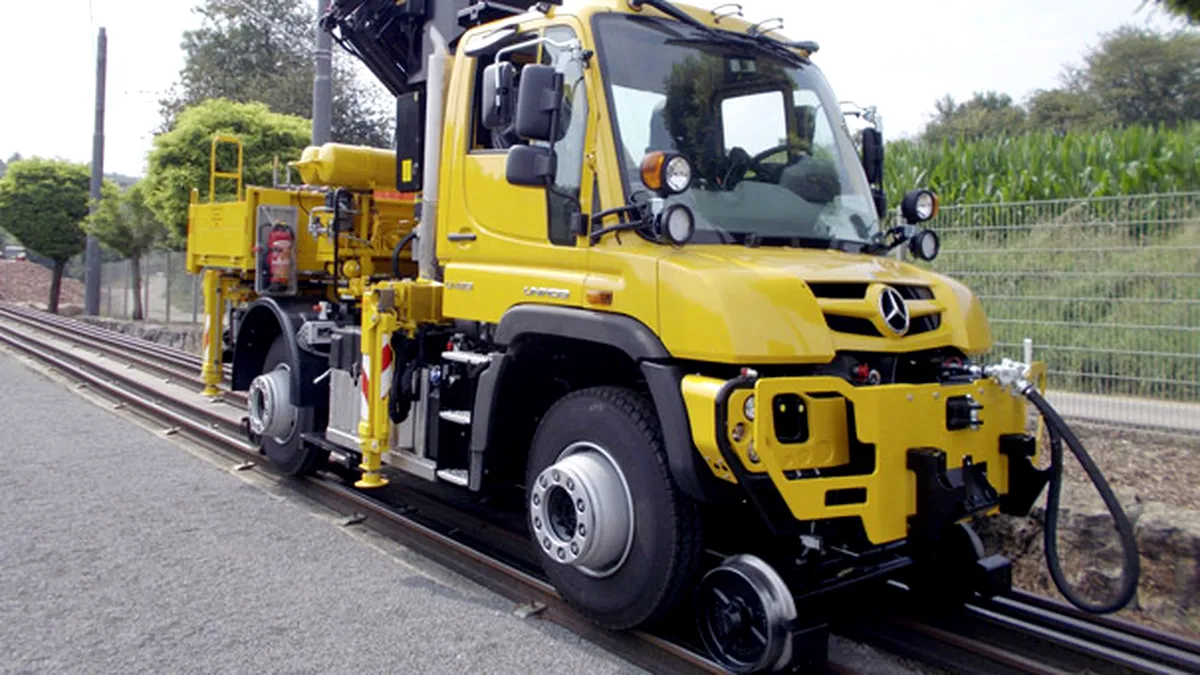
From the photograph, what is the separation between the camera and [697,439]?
13.1 ft

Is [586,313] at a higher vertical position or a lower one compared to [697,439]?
higher

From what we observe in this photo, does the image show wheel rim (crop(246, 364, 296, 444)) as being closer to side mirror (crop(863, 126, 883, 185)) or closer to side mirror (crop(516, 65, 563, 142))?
side mirror (crop(516, 65, 563, 142))

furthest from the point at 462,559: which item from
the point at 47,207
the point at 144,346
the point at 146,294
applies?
the point at 47,207

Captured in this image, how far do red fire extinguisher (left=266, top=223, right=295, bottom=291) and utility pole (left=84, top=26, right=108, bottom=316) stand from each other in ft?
69.5

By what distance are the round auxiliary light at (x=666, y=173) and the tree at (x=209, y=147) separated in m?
16.2

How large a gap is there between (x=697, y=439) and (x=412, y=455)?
2.75 m

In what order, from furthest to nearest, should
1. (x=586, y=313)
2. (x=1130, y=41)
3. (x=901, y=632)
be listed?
(x=1130, y=41), (x=901, y=632), (x=586, y=313)

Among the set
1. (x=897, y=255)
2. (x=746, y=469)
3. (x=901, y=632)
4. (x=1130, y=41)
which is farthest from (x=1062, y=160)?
(x=1130, y=41)

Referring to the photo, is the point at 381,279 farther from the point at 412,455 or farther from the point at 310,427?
the point at 412,455

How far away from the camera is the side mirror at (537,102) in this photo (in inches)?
183

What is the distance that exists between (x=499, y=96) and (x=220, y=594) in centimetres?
303

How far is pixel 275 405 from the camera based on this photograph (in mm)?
7797

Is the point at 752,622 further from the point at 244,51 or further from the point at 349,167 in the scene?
the point at 244,51

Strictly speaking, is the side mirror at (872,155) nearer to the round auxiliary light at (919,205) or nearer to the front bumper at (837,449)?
the round auxiliary light at (919,205)
